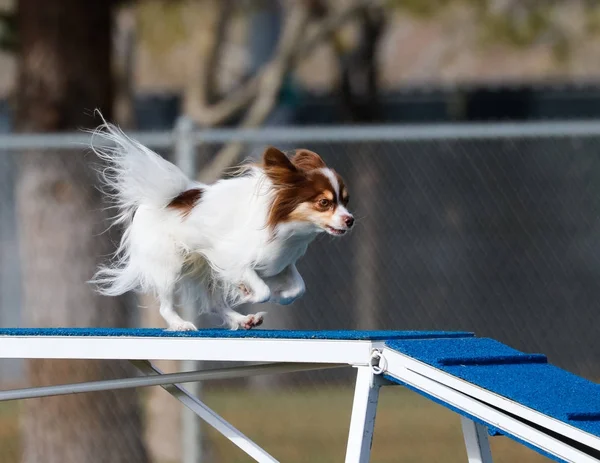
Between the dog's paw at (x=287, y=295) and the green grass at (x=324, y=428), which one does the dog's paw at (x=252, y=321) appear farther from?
the green grass at (x=324, y=428)

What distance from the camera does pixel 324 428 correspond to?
8.48 m

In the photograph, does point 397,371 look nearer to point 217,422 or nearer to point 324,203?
point 324,203

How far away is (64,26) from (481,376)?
15.4ft

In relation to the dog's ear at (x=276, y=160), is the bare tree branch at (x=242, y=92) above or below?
above

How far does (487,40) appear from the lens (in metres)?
13.2

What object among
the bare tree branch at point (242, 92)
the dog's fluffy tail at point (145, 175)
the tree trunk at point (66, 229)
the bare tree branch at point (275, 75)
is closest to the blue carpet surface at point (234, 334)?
the dog's fluffy tail at point (145, 175)

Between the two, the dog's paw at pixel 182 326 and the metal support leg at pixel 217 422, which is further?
the dog's paw at pixel 182 326

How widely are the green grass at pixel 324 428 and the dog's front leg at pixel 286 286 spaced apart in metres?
3.24

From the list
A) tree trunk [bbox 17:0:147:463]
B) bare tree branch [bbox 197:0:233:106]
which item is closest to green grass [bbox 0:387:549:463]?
tree trunk [bbox 17:0:147:463]

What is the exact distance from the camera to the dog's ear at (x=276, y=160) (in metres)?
4.44

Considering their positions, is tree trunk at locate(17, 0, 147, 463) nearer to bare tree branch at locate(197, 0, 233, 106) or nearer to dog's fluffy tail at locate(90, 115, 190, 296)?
dog's fluffy tail at locate(90, 115, 190, 296)

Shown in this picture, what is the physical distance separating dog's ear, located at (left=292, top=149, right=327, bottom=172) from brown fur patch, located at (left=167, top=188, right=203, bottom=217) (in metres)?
0.41

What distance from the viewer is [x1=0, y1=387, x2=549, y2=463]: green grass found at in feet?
25.9

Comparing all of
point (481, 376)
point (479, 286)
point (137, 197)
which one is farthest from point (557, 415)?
point (479, 286)
